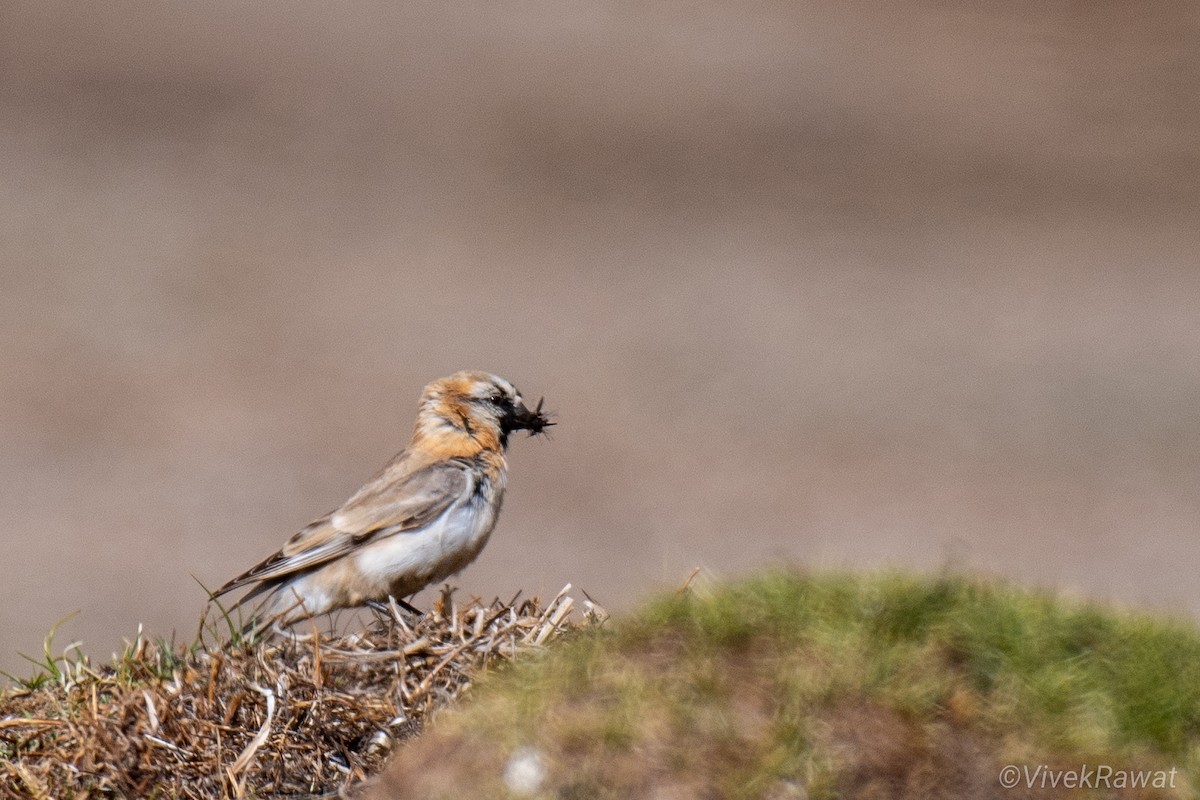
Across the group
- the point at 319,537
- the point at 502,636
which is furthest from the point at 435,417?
the point at 502,636

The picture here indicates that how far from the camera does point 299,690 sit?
18.0ft

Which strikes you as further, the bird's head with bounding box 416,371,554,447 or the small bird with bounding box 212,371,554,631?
the bird's head with bounding box 416,371,554,447

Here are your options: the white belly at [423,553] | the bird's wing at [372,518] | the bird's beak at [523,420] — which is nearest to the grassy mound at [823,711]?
the white belly at [423,553]

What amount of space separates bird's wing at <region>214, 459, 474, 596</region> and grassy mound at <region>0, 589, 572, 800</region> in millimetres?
2500

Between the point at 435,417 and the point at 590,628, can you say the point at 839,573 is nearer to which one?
the point at 590,628

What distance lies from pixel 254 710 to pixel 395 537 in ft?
10.6

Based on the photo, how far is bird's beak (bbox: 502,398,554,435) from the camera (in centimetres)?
956

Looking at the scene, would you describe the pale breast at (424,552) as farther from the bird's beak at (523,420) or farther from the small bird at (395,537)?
the bird's beak at (523,420)

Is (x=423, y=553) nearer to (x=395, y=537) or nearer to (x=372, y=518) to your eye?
(x=395, y=537)

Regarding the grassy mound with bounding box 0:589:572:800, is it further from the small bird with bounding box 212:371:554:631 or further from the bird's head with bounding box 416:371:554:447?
the bird's head with bounding box 416:371:554:447
